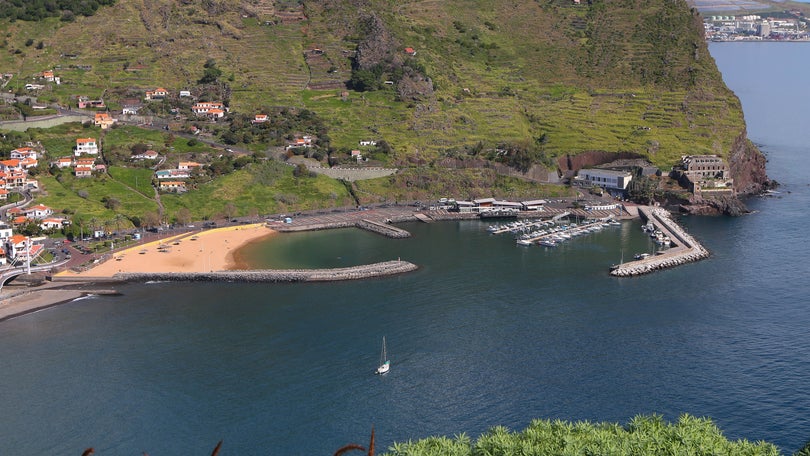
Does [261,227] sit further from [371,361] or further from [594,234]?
[371,361]

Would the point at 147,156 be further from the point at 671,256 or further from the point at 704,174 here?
the point at 704,174

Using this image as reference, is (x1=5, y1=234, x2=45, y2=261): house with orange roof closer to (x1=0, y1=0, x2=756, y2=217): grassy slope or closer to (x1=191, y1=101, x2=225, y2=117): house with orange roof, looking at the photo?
(x1=0, y1=0, x2=756, y2=217): grassy slope

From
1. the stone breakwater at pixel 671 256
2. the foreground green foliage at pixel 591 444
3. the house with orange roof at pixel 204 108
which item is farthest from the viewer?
the house with orange roof at pixel 204 108

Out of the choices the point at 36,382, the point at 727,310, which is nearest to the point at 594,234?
the point at 727,310

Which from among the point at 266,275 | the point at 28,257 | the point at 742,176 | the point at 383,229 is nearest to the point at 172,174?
the point at 383,229

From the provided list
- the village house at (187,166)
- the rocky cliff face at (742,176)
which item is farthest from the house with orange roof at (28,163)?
the rocky cliff face at (742,176)

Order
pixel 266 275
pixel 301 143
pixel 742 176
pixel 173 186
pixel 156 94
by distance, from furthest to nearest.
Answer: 1. pixel 156 94
2. pixel 742 176
3. pixel 301 143
4. pixel 173 186
5. pixel 266 275

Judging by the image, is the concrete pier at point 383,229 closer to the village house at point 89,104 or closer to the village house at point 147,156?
the village house at point 147,156

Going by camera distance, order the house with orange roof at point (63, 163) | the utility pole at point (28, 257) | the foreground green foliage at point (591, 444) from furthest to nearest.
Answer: the house with orange roof at point (63, 163) → the utility pole at point (28, 257) → the foreground green foliage at point (591, 444)
